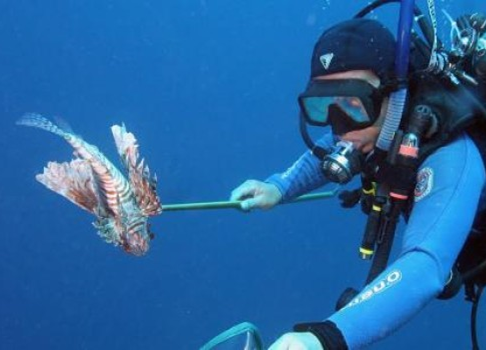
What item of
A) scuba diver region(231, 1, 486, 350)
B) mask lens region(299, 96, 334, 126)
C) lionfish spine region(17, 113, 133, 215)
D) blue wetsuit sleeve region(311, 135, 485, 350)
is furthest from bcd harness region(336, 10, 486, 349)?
lionfish spine region(17, 113, 133, 215)

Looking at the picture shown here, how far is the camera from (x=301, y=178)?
3469 mm

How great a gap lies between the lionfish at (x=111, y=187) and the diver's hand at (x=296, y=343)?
955 mm

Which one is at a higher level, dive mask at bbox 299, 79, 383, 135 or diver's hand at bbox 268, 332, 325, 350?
dive mask at bbox 299, 79, 383, 135

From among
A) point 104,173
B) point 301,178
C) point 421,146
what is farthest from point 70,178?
point 301,178

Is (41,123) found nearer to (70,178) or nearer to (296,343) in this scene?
(70,178)

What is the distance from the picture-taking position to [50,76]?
16688mm

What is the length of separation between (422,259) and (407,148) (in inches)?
21.7

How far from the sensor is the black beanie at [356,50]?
2.29 meters

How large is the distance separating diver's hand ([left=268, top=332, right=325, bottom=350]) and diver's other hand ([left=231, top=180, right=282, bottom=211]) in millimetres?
Answer: 1587

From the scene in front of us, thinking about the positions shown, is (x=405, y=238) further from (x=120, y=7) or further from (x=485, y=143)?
(x=120, y=7)

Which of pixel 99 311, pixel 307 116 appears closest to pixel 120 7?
pixel 99 311

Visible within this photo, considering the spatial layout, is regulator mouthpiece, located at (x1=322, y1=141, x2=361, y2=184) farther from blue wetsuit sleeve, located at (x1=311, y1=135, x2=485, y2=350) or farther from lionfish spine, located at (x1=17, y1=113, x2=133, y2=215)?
lionfish spine, located at (x1=17, y1=113, x2=133, y2=215)

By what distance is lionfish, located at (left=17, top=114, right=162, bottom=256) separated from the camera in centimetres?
212

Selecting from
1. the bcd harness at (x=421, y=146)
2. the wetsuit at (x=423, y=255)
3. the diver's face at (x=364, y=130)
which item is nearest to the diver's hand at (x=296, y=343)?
the wetsuit at (x=423, y=255)
